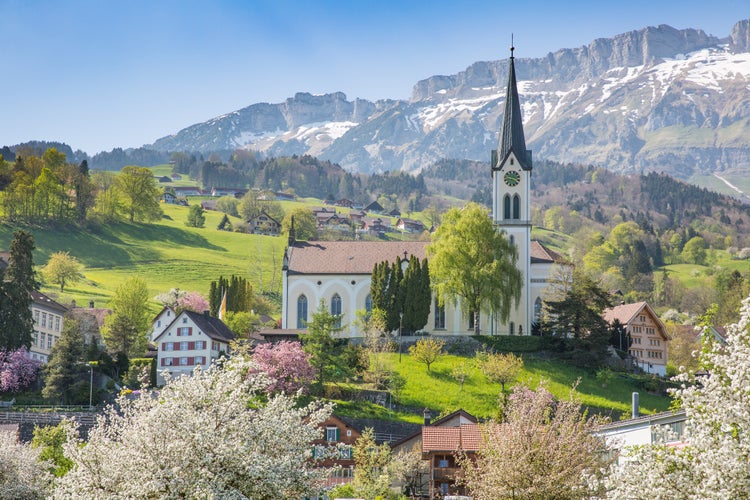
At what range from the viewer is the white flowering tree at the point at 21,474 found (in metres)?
42.0

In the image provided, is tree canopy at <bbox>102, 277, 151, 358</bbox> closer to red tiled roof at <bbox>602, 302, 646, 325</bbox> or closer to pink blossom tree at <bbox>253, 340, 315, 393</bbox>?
pink blossom tree at <bbox>253, 340, 315, 393</bbox>

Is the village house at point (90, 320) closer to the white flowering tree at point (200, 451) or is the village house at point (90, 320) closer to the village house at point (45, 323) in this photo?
the village house at point (45, 323)

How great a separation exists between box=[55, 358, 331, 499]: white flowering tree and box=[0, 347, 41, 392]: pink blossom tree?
49512mm

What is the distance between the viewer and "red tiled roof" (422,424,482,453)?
5577 cm

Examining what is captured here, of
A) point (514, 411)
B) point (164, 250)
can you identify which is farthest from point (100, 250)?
point (514, 411)

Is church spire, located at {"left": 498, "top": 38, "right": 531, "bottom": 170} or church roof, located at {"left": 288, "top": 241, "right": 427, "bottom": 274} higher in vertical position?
church spire, located at {"left": 498, "top": 38, "right": 531, "bottom": 170}

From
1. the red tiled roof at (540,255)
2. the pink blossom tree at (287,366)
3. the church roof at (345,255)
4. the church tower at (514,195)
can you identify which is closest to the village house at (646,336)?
the red tiled roof at (540,255)

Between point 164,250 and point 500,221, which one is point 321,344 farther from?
point 164,250

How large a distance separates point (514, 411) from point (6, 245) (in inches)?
4206

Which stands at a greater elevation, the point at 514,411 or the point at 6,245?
the point at 6,245

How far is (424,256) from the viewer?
94250 mm

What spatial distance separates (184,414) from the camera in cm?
2738

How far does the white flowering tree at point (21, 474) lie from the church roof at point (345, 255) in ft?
167

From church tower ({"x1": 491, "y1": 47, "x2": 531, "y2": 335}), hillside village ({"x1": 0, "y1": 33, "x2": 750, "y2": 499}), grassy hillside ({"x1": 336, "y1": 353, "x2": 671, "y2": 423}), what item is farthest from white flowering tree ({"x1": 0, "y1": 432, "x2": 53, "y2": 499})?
church tower ({"x1": 491, "y1": 47, "x2": 531, "y2": 335})
